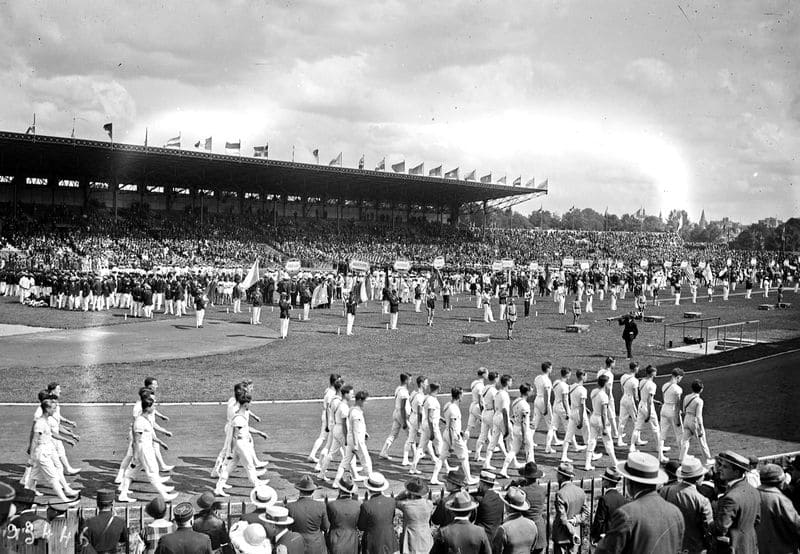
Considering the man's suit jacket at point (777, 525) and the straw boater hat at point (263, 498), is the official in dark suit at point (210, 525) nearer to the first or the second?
the straw boater hat at point (263, 498)

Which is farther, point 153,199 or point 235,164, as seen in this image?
point 153,199

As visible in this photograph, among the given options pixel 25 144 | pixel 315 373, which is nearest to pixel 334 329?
pixel 315 373

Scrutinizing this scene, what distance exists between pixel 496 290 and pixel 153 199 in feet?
132

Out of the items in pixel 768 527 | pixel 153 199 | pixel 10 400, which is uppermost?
pixel 153 199

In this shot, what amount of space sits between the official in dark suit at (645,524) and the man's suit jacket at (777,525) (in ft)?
6.48

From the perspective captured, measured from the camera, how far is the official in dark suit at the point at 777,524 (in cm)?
687

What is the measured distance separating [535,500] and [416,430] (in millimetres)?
5600

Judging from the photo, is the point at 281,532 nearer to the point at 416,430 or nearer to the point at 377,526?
the point at 377,526

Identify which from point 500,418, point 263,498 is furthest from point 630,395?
point 263,498

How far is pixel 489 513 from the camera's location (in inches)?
314

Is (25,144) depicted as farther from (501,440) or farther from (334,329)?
(501,440)

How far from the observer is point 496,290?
47.8m

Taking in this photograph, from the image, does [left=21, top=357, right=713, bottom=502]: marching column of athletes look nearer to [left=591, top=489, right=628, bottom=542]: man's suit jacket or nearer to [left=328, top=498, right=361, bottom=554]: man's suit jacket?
[left=328, top=498, right=361, bottom=554]: man's suit jacket

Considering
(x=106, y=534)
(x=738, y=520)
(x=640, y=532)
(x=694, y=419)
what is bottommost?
(x=106, y=534)
